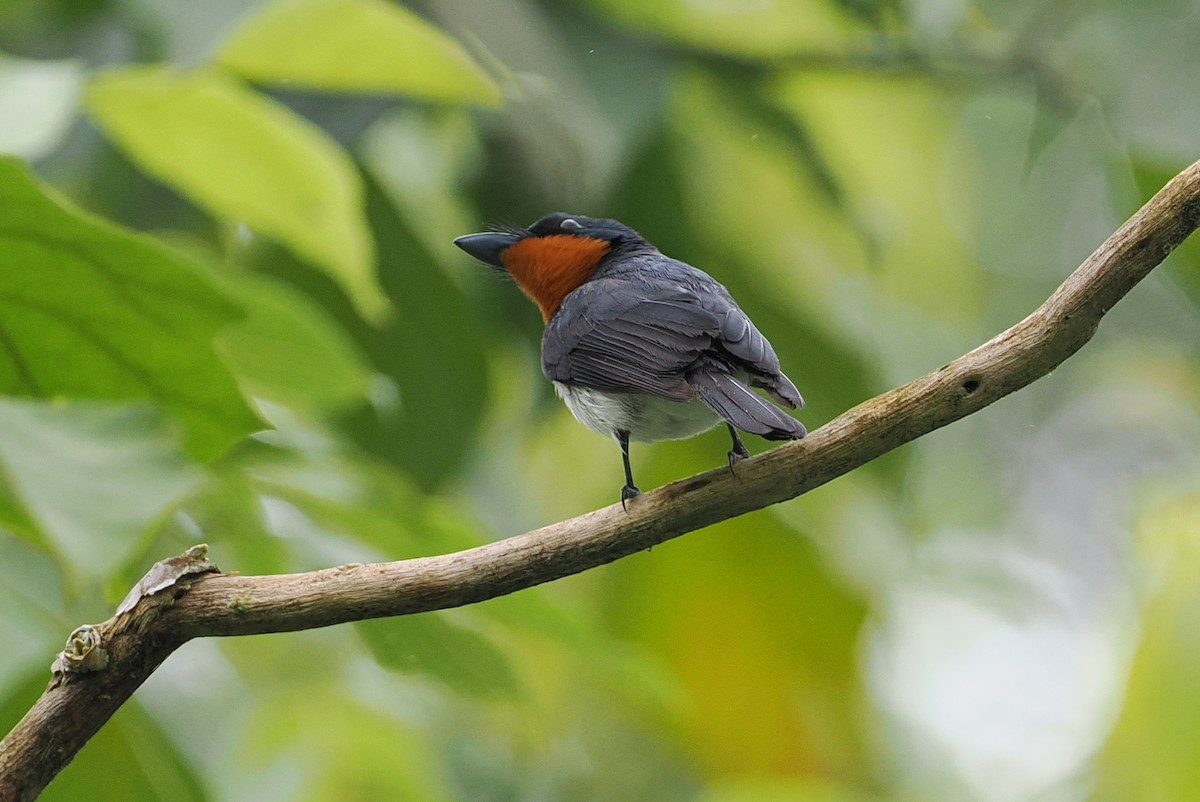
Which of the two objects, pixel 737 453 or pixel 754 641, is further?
pixel 754 641

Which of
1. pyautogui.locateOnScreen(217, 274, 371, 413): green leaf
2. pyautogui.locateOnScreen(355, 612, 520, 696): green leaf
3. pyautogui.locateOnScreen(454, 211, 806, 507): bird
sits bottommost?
pyautogui.locateOnScreen(355, 612, 520, 696): green leaf

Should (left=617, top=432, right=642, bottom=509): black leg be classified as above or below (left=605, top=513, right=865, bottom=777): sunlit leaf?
above

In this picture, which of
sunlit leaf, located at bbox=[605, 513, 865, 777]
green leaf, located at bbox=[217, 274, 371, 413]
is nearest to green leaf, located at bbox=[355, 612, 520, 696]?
green leaf, located at bbox=[217, 274, 371, 413]

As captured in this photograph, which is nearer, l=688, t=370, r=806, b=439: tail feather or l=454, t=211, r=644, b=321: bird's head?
l=688, t=370, r=806, b=439: tail feather

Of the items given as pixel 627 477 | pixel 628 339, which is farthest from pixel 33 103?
pixel 627 477

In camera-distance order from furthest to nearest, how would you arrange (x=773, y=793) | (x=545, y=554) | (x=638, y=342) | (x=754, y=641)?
(x=754, y=641)
(x=773, y=793)
(x=638, y=342)
(x=545, y=554)

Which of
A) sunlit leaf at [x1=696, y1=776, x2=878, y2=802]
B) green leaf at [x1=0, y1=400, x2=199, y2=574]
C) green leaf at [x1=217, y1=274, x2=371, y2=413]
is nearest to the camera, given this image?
green leaf at [x1=0, y1=400, x2=199, y2=574]

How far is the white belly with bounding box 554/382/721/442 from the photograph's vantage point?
231 cm

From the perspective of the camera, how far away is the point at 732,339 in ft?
7.09

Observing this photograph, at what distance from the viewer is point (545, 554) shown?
157 cm

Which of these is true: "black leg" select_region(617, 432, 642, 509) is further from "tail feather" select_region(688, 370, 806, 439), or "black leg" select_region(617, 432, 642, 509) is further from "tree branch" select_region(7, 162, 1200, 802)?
"tree branch" select_region(7, 162, 1200, 802)

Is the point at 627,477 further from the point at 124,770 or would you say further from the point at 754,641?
the point at 754,641

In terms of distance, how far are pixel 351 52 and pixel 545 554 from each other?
1.13 meters

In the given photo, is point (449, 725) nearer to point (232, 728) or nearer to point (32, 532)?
point (232, 728)
